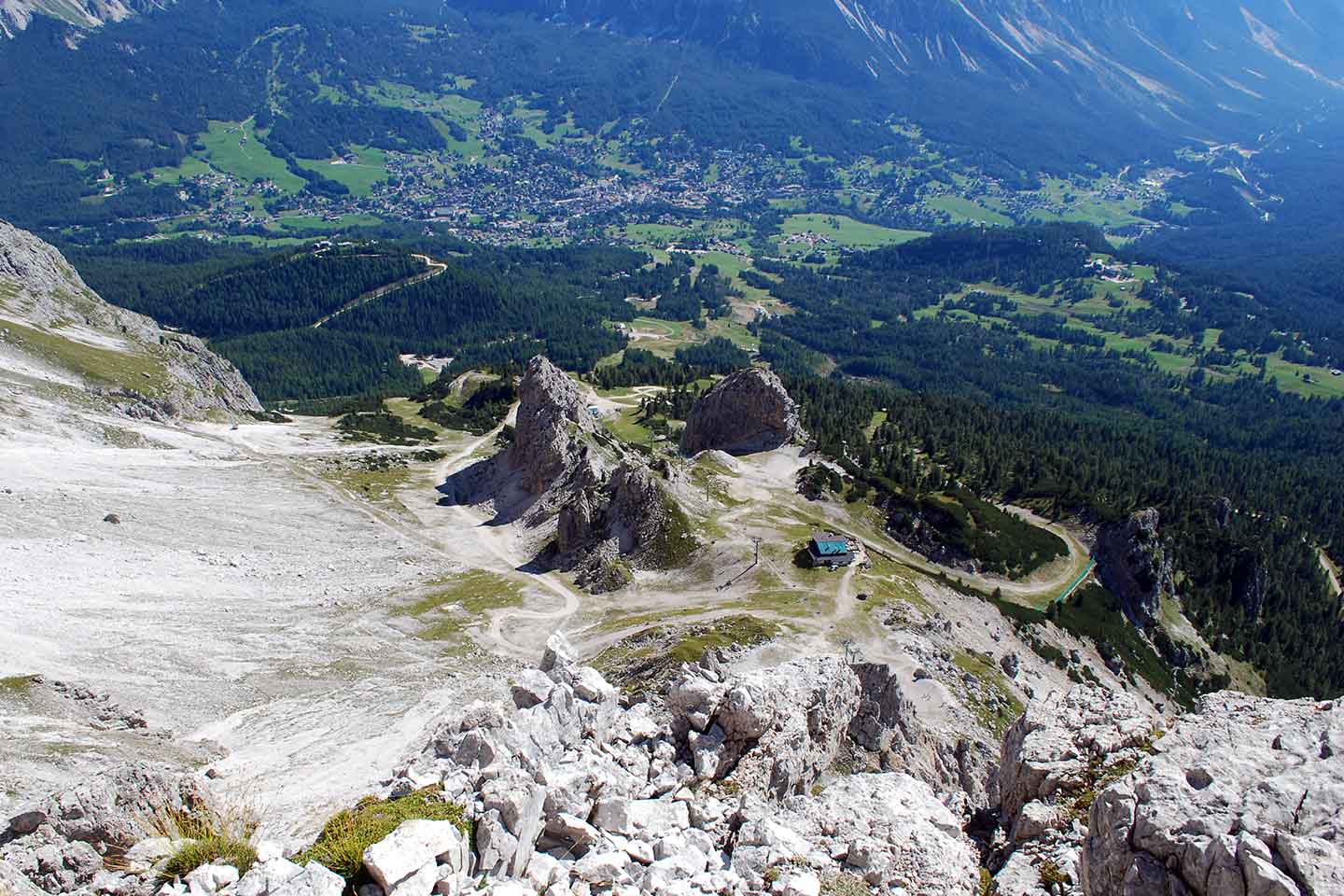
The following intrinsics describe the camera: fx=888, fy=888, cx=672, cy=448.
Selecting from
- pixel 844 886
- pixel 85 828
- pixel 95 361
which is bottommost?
pixel 95 361

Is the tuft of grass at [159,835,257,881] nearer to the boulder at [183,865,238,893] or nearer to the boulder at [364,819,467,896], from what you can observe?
the boulder at [183,865,238,893]

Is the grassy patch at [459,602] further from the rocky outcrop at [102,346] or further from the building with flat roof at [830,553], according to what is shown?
the rocky outcrop at [102,346]

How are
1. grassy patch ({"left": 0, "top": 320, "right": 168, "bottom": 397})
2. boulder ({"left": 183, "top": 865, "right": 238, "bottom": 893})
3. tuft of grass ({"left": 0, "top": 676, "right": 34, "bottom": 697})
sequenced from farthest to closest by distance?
grassy patch ({"left": 0, "top": 320, "right": 168, "bottom": 397}), tuft of grass ({"left": 0, "top": 676, "right": 34, "bottom": 697}), boulder ({"left": 183, "top": 865, "right": 238, "bottom": 893})

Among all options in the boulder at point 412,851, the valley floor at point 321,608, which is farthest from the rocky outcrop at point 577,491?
the boulder at point 412,851

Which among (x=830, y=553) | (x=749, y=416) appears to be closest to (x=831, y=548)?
(x=830, y=553)

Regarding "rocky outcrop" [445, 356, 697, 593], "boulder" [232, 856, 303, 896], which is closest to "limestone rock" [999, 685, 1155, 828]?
"boulder" [232, 856, 303, 896]

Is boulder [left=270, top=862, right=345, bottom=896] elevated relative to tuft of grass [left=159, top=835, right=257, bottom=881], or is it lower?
elevated

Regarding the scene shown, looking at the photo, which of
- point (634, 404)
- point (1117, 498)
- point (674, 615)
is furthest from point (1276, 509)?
point (674, 615)

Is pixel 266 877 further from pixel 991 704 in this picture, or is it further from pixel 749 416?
pixel 749 416
